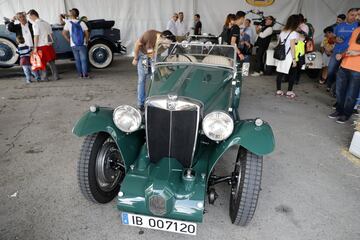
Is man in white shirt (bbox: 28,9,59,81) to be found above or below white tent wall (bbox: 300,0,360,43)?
below

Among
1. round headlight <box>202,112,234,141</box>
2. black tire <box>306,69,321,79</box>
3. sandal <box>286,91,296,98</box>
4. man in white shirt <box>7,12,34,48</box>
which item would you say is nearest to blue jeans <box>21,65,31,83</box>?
man in white shirt <box>7,12,34,48</box>

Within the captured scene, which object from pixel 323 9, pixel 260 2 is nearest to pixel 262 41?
→ pixel 260 2

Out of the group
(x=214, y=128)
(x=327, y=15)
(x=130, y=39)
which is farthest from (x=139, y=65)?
(x=327, y=15)

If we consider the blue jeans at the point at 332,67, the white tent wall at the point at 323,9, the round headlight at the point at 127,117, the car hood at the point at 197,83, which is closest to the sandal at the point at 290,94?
the blue jeans at the point at 332,67

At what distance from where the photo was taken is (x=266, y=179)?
2881mm

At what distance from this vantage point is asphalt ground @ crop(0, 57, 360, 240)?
2.22 m

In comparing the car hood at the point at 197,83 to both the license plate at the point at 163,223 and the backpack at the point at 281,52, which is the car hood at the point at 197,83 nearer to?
the license plate at the point at 163,223

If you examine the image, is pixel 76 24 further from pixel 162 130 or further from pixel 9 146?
pixel 162 130

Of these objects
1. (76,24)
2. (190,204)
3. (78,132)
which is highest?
(76,24)

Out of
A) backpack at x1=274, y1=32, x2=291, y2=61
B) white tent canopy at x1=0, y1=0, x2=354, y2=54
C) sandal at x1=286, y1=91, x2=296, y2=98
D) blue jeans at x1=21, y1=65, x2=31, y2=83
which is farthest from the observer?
white tent canopy at x1=0, y1=0, x2=354, y2=54

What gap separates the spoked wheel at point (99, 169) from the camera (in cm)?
226

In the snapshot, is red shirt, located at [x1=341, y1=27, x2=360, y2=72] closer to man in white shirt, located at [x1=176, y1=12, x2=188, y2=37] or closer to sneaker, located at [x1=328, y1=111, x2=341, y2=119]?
sneaker, located at [x1=328, y1=111, x2=341, y2=119]

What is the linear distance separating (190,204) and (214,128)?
1.98ft

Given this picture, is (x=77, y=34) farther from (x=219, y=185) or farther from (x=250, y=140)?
(x=250, y=140)
